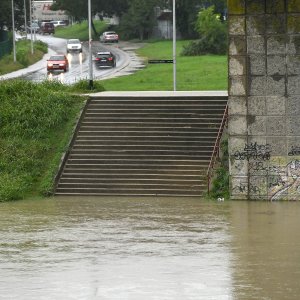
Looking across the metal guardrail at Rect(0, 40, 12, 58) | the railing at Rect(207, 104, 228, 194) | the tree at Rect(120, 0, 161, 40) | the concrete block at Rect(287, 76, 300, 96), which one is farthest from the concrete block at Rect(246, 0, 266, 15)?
the tree at Rect(120, 0, 161, 40)

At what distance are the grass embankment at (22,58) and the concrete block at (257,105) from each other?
44.2m

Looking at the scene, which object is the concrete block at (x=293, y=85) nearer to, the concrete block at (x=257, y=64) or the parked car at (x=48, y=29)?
the concrete block at (x=257, y=64)

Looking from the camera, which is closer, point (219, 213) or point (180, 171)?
point (219, 213)

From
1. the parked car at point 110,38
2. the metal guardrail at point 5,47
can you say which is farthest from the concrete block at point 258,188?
A: the parked car at point 110,38

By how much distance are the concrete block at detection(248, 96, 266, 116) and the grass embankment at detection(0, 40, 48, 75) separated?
145 feet

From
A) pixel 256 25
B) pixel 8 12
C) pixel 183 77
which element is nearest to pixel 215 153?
pixel 256 25

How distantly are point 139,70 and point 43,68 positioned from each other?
41.7 ft

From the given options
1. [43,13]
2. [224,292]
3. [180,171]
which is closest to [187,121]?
[180,171]

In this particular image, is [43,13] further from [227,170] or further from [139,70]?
[227,170]

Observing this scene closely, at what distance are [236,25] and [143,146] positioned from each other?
664 cm

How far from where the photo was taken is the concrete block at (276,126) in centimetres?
3809

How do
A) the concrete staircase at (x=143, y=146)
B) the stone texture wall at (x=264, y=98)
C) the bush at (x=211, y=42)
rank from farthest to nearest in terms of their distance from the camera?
1. the bush at (x=211, y=42)
2. the concrete staircase at (x=143, y=146)
3. the stone texture wall at (x=264, y=98)

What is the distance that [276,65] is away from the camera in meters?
37.9

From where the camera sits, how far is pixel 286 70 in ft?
124
